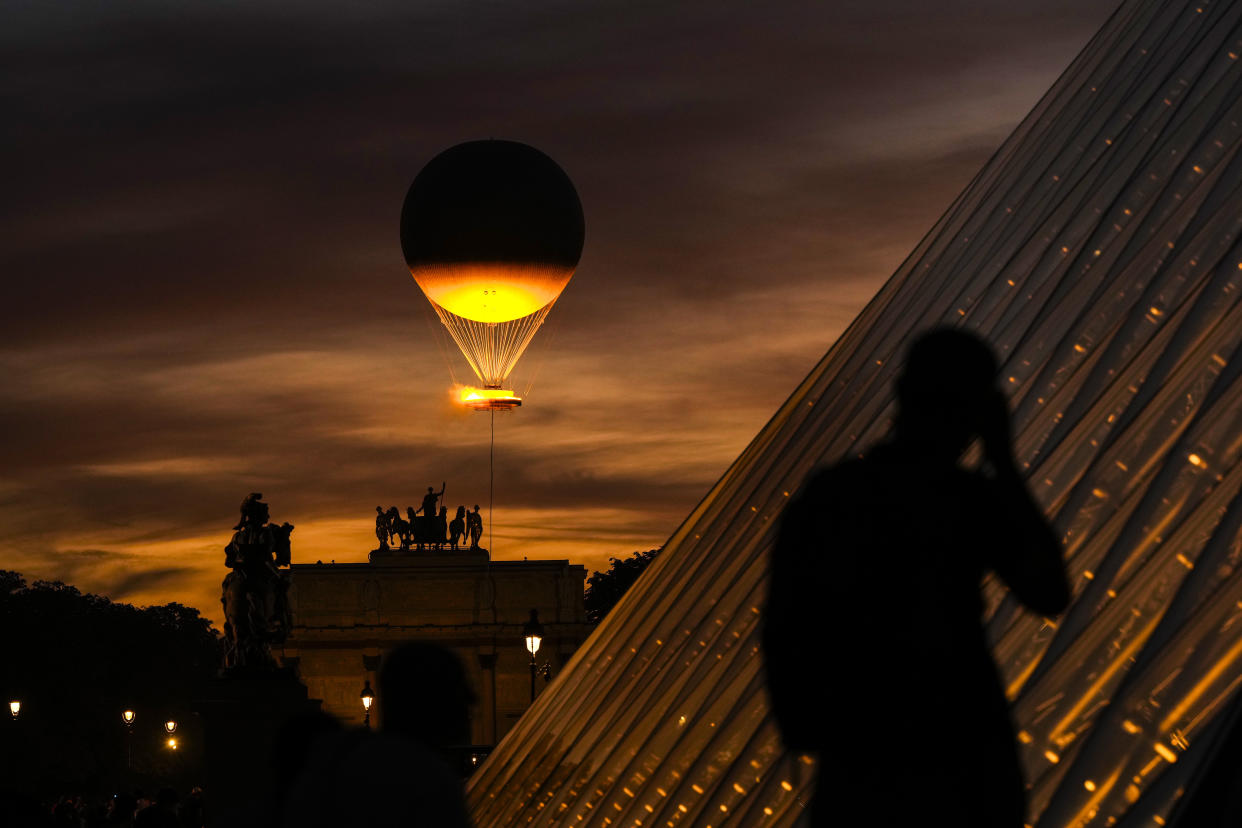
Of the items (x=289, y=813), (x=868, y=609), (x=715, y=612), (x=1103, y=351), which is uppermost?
(x=1103, y=351)

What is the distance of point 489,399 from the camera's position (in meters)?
50.6

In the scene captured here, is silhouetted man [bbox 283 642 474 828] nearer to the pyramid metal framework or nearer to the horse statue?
the pyramid metal framework

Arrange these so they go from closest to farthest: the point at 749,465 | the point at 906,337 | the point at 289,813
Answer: the point at 289,813 < the point at 906,337 < the point at 749,465

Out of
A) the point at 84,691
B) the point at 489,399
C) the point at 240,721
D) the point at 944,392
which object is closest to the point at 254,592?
the point at 240,721

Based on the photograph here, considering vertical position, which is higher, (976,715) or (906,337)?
(906,337)

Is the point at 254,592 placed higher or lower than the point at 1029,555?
higher

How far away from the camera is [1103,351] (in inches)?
223

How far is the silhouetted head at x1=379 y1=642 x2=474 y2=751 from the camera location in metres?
3.63

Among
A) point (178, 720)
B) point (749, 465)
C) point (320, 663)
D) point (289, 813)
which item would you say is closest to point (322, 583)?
point (320, 663)

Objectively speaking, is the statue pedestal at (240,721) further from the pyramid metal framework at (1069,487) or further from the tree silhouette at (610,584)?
the tree silhouette at (610,584)

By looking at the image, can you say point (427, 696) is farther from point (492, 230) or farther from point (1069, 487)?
point (492, 230)

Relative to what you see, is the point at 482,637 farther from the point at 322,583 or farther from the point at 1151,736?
the point at 1151,736

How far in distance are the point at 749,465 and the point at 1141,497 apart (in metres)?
4.72

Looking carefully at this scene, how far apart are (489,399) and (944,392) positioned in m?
45.6
